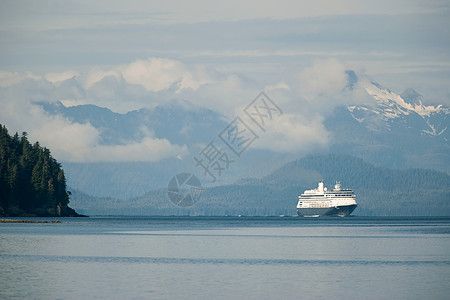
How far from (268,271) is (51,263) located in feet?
64.1

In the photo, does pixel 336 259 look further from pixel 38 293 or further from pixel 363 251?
pixel 38 293

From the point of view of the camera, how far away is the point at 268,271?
221 ft

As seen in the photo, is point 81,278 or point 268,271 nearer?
point 81,278

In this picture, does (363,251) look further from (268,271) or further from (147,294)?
(147,294)

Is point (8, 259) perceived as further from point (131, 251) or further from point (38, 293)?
point (38, 293)

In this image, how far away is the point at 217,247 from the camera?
322 feet

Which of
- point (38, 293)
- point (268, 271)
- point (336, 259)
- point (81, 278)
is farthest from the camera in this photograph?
point (336, 259)

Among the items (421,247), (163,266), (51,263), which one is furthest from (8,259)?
(421,247)

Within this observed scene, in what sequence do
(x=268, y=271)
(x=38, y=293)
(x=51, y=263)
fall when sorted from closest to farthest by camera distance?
(x=38, y=293)
(x=268, y=271)
(x=51, y=263)

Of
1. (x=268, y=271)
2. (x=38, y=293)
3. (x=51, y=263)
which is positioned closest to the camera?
(x=38, y=293)

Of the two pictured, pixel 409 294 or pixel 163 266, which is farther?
pixel 163 266

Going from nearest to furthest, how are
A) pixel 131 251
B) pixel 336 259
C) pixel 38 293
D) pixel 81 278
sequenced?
1. pixel 38 293
2. pixel 81 278
3. pixel 336 259
4. pixel 131 251

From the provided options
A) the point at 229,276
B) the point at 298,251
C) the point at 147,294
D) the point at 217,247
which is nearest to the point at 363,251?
the point at 298,251

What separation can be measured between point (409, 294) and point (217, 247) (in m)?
46.6
